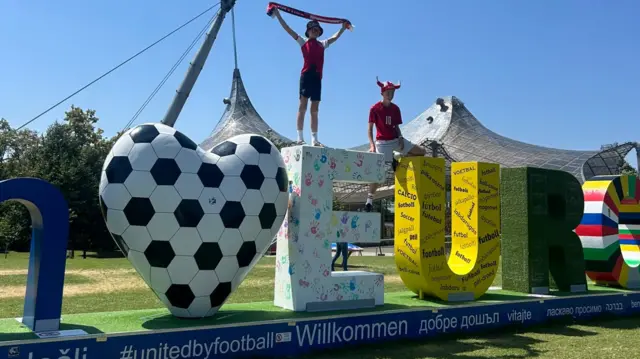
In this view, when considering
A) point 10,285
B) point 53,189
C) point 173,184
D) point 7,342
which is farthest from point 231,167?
point 10,285

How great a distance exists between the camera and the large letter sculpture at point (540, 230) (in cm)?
968

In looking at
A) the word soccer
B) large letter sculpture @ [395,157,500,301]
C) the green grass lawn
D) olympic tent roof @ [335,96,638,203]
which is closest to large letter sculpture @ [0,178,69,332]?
the word soccer

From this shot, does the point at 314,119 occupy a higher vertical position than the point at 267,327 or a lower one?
higher

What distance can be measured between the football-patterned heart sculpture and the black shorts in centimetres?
176

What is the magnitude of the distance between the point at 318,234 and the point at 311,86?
2.22 meters

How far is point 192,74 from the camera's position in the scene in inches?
1106

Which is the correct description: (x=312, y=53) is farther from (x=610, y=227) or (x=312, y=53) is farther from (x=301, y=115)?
(x=610, y=227)

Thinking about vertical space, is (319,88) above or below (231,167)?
above

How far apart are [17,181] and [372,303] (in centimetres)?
494

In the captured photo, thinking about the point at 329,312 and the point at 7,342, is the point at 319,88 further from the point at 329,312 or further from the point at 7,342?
the point at 7,342

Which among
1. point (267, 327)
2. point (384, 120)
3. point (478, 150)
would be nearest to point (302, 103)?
point (384, 120)

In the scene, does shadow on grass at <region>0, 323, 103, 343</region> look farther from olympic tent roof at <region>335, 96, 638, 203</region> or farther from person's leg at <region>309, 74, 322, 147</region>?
olympic tent roof at <region>335, 96, 638, 203</region>

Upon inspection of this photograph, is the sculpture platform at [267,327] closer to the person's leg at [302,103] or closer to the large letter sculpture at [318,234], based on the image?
the large letter sculpture at [318,234]

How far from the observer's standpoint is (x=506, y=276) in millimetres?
10164
